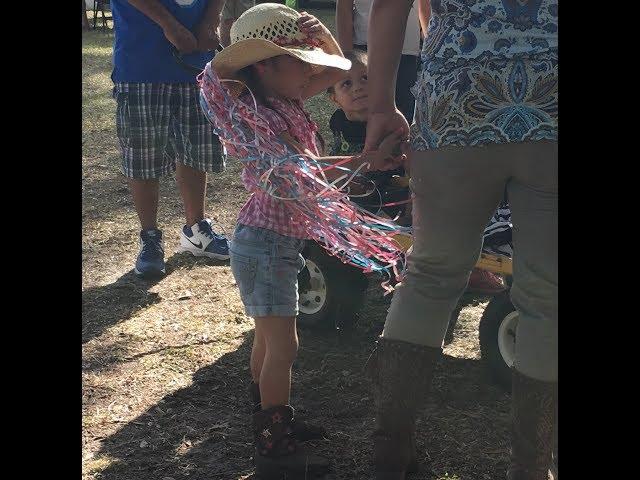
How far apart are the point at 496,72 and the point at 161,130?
8.89 ft

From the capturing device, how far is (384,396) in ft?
9.34

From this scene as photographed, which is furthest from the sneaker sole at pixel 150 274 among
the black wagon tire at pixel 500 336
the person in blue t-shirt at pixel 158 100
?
the black wagon tire at pixel 500 336

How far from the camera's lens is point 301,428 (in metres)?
3.32

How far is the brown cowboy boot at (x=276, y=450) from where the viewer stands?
10.0ft

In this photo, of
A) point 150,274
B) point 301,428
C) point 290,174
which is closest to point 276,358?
point 301,428

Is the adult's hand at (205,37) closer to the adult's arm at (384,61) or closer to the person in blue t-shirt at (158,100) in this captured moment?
the person in blue t-shirt at (158,100)

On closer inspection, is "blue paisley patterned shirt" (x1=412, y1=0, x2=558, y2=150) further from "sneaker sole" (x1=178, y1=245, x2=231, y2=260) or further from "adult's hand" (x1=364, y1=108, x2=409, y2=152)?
"sneaker sole" (x1=178, y1=245, x2=231, y2=260)

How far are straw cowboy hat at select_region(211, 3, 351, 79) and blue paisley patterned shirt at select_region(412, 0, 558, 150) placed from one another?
496mm

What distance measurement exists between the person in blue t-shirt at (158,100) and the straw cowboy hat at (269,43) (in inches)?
70.0
